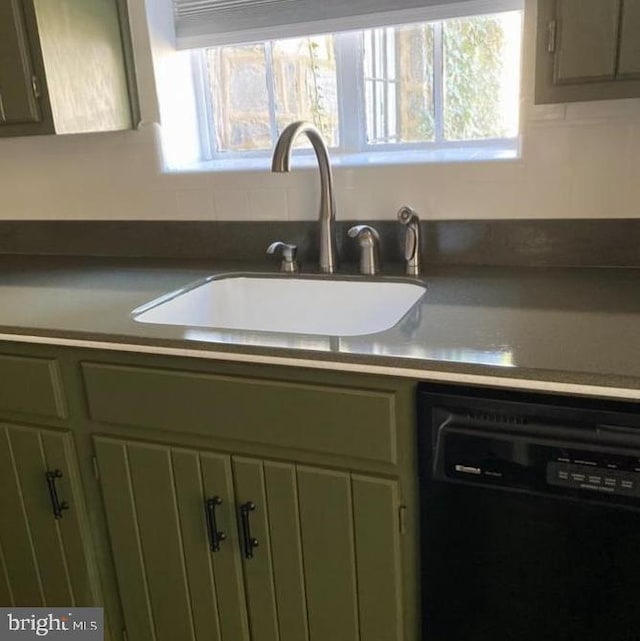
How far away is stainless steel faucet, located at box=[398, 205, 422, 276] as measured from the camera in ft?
5.61

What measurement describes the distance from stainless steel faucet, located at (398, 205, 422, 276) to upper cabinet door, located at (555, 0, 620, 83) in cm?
48

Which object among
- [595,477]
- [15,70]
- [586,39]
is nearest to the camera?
[595,477]

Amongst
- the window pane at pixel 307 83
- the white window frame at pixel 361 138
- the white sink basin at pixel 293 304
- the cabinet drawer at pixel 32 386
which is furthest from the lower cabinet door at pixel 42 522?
the window pane at pixel 307 83

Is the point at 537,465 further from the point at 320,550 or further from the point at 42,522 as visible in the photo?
the point at 42,522

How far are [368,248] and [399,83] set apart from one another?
49 centimetres

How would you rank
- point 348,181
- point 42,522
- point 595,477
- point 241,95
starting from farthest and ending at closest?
1. point 241,95
2. point 348,181
3. point 42,522
4. point 595,477

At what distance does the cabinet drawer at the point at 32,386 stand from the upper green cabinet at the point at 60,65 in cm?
63

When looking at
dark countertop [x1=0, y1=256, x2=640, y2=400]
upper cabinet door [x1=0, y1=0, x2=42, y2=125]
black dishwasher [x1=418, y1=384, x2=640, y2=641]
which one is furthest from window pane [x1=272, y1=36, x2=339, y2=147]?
black dishwasher [x1=418, y1=384, x2=640, y2=641]

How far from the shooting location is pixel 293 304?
6.03ft

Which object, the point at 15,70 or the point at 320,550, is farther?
the point at 15,70

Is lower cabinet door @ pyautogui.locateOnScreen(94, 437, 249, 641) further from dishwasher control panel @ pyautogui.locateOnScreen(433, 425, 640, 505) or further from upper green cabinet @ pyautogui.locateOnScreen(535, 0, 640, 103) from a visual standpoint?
upper green cabinet @ pyautogui.locateOnScreen(535, 0, 640, 103)

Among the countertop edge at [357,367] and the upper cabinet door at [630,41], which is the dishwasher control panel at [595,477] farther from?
the upper cabinet door at [630,41]

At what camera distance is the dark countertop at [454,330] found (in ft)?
3.69

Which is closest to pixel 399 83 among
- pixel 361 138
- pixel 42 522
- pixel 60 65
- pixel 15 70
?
pixel 361 138
